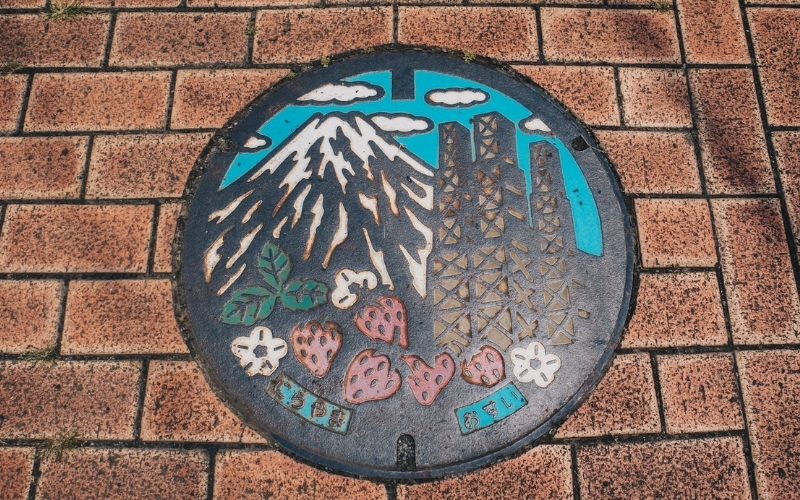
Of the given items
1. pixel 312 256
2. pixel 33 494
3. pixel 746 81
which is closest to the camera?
pixel 33 494

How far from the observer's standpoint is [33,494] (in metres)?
1.72

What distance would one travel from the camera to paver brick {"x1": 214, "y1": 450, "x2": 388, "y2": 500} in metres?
1.70

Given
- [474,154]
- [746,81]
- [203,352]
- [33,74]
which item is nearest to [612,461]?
[474,154]

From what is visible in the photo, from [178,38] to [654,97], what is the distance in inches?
68.8

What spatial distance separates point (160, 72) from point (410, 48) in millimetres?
910

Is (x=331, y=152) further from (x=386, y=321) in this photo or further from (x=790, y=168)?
(x=790, y=168)

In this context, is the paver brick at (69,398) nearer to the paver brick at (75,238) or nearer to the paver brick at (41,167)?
the paver brick at (75,238)

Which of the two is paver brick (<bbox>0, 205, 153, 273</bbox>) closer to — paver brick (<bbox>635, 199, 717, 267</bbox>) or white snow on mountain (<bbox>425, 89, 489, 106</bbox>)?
white snow on mountain (<bbox>425, 89, 489, 106</bbox>)

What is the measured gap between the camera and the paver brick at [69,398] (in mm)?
1771

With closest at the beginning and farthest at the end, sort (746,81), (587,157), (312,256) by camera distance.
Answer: (312,256), (587,157), (746,81)

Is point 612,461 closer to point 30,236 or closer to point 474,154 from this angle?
point 474,154

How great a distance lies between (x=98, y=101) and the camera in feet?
7.02

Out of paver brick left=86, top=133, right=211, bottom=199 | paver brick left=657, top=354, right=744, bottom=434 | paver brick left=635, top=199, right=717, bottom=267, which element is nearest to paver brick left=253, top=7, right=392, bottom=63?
paver brick left=86, top=133, right=211, bottom=199

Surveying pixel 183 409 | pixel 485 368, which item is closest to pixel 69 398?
pixel 183 409
